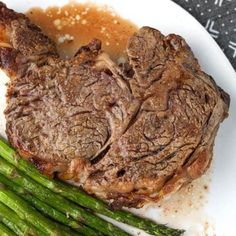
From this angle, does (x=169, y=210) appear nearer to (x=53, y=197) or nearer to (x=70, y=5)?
(x=53, y=197)

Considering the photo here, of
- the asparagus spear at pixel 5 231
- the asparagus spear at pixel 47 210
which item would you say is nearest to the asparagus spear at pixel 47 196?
the asparagus spear at pixel 47 210

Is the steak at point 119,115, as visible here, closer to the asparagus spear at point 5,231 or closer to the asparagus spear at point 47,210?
the asparagus spear at point 47,210

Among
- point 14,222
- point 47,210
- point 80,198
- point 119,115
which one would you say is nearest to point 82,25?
point 119,115

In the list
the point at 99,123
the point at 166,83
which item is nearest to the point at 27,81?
the point at 99,123

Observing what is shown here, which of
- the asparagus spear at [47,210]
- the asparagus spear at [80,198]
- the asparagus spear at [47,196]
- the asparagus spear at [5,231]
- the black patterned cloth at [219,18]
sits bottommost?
the asparagus spear at [5,231]

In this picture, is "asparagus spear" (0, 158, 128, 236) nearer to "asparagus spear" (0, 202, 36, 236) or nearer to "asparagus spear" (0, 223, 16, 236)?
"asparagus spear" (0, 202, 36, 236)

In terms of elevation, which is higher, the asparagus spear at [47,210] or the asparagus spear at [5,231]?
the asparagus spear at [47,210]

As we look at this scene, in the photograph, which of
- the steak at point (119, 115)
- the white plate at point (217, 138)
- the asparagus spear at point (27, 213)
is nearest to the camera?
the steak at point (119, 115)
